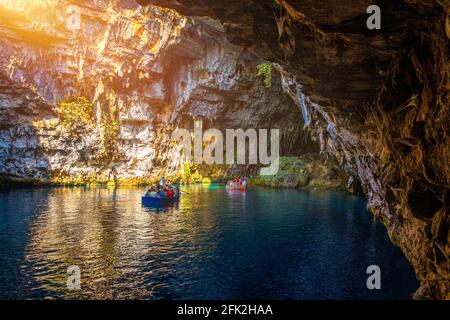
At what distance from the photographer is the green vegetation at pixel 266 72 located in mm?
62031

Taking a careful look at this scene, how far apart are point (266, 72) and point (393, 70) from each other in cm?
5227

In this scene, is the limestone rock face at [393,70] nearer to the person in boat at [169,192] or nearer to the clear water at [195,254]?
the clear water at [195,254]

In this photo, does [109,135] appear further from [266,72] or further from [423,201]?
[423,201]

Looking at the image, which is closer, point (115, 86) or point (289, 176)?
point (115, 86)

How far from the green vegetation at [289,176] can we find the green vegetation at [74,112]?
118ft

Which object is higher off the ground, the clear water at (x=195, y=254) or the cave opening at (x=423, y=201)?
the cave opening at (x=423, y=201)

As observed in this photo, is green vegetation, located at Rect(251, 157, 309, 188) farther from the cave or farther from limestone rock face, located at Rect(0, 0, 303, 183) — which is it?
limestone rock face, located at Rect(0, 0, 303, 183)

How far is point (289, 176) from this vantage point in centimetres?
6631

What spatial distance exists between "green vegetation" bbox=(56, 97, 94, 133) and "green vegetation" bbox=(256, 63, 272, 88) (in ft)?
104

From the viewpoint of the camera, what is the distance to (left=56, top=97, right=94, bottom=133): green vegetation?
60.7 metres

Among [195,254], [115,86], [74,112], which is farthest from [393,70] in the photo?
[74,112]

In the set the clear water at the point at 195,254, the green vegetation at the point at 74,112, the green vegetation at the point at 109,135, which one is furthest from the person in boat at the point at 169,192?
the green vegetation at the point at 74,112

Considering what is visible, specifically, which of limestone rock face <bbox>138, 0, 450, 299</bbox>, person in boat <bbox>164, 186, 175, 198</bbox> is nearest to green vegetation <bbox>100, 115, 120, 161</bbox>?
person in boat <bbox>164, 186, 175, 198</bbox>
